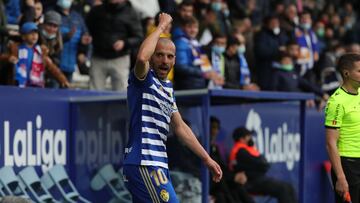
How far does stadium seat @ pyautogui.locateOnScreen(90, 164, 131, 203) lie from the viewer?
37.6 ft

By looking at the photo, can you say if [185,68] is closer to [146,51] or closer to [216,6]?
[216,6]

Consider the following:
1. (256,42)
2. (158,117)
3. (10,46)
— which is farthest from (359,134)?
(256,42)

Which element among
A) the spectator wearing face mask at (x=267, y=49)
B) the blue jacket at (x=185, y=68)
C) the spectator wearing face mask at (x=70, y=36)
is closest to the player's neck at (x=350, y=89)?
the blue jacket at (x=185, y=68)

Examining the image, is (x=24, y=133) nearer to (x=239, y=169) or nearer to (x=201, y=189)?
(x=201, y=189)

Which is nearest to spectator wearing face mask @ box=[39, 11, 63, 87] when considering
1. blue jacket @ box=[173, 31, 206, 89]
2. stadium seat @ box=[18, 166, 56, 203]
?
stadium seat @ box=[18, 166, 56, 203]

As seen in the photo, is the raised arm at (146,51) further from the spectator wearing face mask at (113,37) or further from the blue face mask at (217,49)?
the blue face mask at (217,49)

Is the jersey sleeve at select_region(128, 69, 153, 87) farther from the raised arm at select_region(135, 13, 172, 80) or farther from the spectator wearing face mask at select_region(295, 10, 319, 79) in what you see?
the spectator wearing face mask at select_region(295, 10, 319, 79)

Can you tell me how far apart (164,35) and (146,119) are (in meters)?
5.59

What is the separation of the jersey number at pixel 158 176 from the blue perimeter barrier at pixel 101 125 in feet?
11.8

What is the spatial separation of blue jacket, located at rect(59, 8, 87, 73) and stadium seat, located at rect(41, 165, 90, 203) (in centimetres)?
165

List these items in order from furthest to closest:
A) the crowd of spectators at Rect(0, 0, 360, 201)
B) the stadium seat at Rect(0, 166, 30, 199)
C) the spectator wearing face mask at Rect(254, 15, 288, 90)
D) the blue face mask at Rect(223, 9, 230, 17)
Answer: the blue face mask at Rect(223, 9, 230, 17) → the spectator wearing face mask at Rect(254, 15, 288, 90) → the crowd of spectators at Rect(0, 0, 360, 201) → the stadium seat at Rect(0, 166, 30, 199)

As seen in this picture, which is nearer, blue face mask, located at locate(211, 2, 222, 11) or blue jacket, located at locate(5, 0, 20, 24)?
blue jacket, located at locate(5, 0, 20, 24)

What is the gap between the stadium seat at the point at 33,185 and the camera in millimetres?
10336

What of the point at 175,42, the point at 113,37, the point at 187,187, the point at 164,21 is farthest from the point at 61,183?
the point at 164,21
